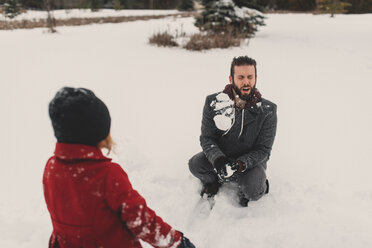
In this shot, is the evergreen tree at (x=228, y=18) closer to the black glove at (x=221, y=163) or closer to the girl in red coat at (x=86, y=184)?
the black glove at (x=221, y=163)

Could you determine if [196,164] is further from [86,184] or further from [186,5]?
[186,5]

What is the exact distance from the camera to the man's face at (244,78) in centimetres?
208

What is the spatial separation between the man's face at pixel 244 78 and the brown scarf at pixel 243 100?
5cm

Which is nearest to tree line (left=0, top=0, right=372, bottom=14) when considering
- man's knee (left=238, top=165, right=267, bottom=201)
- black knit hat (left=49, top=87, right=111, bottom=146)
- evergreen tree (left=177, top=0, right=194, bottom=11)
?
evergreen tree (left=177, top=0, right=194, bottom=11)

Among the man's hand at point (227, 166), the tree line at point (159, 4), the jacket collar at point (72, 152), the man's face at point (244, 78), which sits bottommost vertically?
the man's hand at point (227, 166)

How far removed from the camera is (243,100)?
216 centimetres

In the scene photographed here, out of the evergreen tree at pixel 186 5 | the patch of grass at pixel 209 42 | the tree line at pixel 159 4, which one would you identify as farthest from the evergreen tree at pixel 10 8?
the patch of grass at pixel 209 42

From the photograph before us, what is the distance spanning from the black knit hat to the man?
129 centimetres

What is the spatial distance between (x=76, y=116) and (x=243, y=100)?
58.1 inches

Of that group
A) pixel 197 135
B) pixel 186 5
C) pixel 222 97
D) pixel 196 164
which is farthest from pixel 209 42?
pixel 186 5

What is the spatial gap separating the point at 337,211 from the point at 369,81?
3400 mm

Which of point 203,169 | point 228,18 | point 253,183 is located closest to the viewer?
point 253,183

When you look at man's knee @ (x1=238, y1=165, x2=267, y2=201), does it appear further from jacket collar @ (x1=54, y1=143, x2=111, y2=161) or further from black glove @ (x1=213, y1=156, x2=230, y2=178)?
jacket collar @ (x1=54, y1=143, x2=111, y2=161)

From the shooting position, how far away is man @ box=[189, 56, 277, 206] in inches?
84.0
